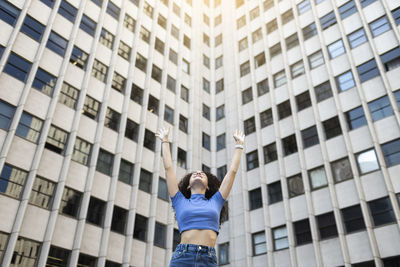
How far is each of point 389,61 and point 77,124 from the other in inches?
912

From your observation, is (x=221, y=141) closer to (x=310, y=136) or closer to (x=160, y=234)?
(x=310, y=136)

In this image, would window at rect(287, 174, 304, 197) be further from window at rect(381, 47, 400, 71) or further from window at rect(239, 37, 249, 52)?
window at rect(239, 37, 249, 52)

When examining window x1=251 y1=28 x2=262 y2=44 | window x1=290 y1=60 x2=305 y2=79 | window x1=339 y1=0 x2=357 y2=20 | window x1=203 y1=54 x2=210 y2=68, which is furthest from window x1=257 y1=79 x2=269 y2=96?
window x1=339 y1=0 x2=357 y2=20

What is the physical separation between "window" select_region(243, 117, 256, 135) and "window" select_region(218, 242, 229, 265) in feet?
34.5

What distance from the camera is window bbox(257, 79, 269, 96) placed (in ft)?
120

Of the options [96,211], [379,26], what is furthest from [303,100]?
[96,211]

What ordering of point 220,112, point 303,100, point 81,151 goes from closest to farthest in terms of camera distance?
point 81,151 → point 303,100 → point 220,112

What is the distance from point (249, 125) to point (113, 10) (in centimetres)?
1626

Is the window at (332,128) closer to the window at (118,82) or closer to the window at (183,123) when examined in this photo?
the window at (183,123)

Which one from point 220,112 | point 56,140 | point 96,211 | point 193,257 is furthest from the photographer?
point 220,112

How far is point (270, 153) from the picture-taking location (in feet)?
108

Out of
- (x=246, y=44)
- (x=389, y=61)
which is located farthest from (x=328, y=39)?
(x=246, y=44)

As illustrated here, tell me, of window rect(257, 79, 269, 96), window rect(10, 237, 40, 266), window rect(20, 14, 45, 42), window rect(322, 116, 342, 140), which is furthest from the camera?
window rect(257, 79, 269, 96)

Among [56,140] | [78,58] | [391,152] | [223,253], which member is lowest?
[223,253]
